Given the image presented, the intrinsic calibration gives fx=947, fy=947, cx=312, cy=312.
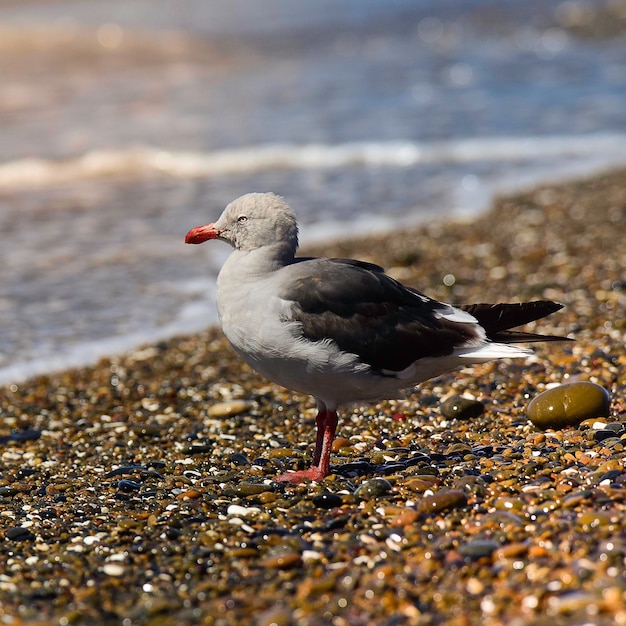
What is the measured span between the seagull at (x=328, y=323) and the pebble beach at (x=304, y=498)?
0.46 meters

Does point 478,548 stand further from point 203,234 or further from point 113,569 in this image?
point 203,234

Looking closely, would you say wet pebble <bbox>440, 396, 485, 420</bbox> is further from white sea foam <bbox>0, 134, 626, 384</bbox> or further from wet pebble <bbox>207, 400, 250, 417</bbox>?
white sea foam <bbox>0, 134, 626, 384</bbox>

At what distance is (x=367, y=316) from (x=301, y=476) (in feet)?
2.75

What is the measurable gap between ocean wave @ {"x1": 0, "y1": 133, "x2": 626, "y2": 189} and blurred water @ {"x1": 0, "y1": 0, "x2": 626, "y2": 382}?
0.04 metres

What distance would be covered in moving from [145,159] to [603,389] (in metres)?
10.0

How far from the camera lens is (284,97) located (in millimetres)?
17922

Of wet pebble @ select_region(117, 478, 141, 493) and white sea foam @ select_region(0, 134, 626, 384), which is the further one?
white sea foam @ select_region(0, 134, 626, 384)

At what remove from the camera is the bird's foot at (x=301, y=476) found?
179 inches

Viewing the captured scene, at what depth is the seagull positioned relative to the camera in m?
4.40

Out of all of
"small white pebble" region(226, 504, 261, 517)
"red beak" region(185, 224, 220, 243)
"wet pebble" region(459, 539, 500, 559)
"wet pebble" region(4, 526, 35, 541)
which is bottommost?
"small white pebble" region(226, 504, 261, 517)

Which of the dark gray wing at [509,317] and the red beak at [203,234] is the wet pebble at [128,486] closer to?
the red beak at [203,234]

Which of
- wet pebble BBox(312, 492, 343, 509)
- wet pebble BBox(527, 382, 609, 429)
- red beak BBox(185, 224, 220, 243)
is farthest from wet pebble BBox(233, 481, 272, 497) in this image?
wet pebble BBox(527, 382, 609, 429)

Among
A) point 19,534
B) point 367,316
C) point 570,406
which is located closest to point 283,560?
point 19,534

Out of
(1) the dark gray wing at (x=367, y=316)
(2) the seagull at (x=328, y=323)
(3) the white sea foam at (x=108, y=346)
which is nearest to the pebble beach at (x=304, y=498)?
(3) the white sea foam at (x=108, y=346)
